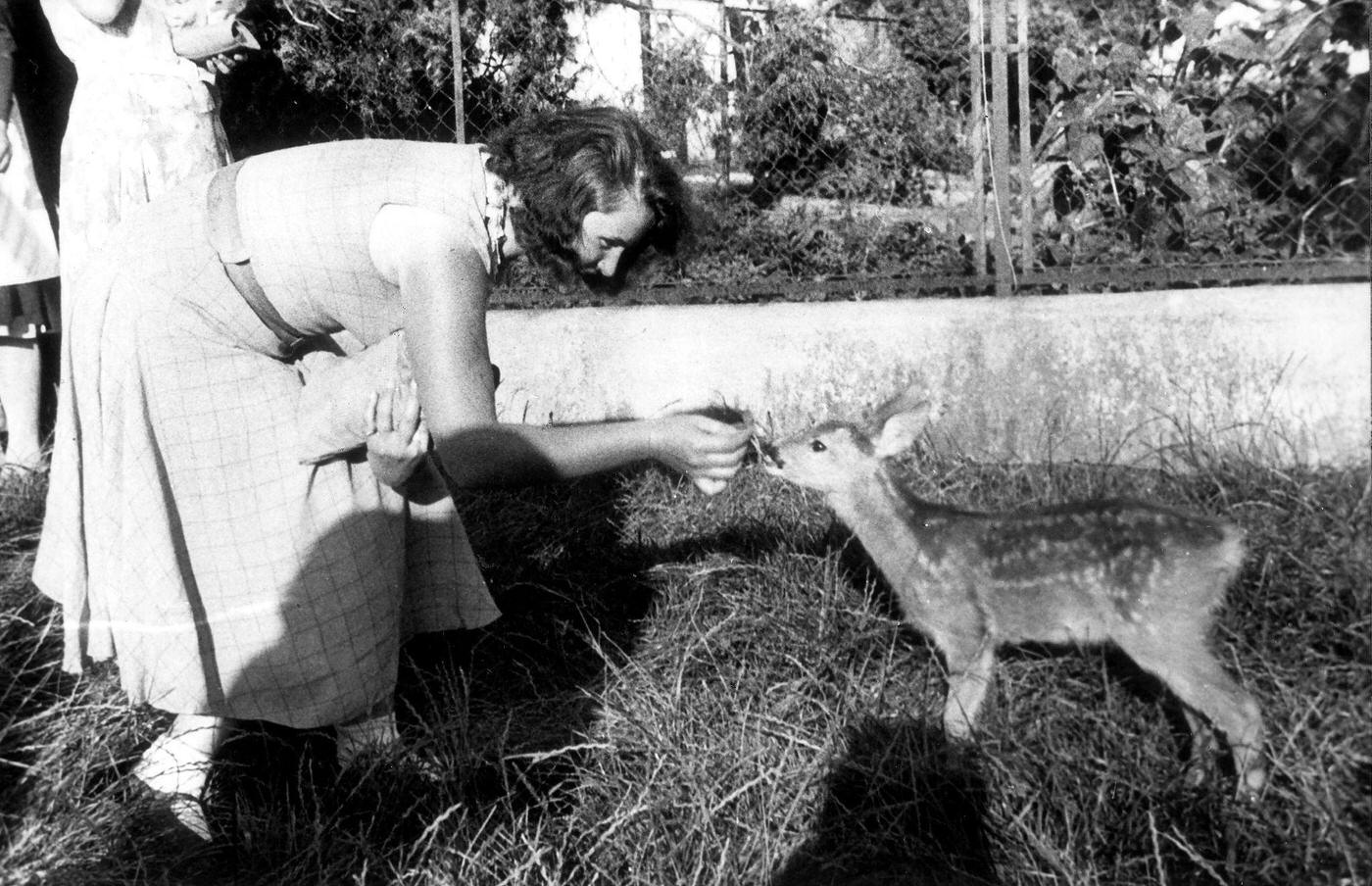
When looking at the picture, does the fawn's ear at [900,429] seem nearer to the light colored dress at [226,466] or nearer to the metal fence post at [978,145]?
the light colored dress at [226,466]

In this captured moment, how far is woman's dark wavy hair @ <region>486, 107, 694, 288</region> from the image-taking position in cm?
288

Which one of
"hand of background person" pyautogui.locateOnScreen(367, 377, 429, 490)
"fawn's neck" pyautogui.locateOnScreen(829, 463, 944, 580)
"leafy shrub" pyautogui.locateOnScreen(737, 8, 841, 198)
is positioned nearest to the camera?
"hand of background person" pyautogui.locateOnScreen(367, 377, 429, 490)

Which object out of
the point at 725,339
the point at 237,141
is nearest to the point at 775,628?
the point at 725,339

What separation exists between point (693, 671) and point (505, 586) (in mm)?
1017

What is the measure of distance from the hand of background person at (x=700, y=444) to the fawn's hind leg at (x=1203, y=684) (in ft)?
3.52

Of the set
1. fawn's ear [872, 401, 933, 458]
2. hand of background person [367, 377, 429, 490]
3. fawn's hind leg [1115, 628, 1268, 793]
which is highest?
hand of background person [367, 377, 429, 490]

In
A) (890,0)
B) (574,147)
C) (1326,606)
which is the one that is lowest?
(1326,606)

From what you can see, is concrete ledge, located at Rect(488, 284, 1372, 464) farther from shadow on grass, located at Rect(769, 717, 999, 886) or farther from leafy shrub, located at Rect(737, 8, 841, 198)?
shadow on grass, located at Rect(769, 717, 999, 886)

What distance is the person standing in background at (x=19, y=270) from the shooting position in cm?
526

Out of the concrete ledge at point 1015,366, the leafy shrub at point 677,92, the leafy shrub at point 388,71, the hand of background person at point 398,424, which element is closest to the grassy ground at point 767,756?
the concrete ledge at point 1015,366

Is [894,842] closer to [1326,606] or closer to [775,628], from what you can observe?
[775,628]

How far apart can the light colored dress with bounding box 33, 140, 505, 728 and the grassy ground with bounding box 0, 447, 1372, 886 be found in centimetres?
28

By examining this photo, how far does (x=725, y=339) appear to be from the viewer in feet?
18.1

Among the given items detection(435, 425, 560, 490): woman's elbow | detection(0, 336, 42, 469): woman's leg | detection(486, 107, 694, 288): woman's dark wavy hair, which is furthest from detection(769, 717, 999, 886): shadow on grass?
detection(0, 336, 42, 469): woman's leg
